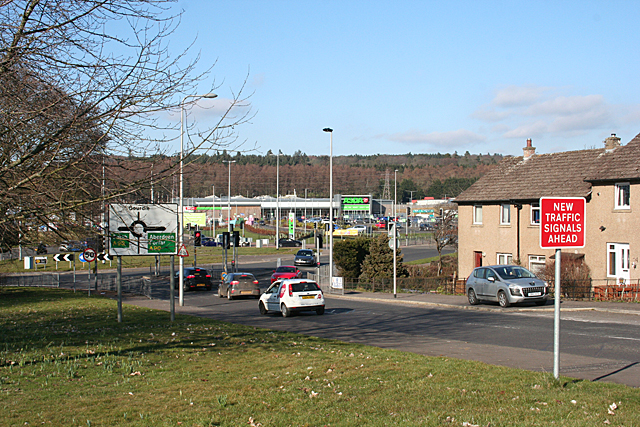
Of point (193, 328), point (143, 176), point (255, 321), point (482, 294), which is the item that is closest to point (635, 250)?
point (482, 294)

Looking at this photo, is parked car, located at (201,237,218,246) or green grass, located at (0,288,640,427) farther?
parked car, located at (201,237,218,246)

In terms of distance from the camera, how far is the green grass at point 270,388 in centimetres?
664

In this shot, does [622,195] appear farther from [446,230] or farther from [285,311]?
[446,230]

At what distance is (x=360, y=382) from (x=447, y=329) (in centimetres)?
902

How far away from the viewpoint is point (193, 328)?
15.7 metres

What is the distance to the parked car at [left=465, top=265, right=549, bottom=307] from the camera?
22.5 meters

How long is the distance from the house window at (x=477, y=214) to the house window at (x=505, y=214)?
187 centimetres

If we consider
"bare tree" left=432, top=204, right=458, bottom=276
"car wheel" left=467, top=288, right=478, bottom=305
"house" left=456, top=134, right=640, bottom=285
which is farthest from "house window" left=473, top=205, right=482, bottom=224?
"bare tree" left=432, top=204, right=458, bottom=276

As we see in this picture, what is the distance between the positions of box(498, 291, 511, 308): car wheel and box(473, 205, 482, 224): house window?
46.4 ft

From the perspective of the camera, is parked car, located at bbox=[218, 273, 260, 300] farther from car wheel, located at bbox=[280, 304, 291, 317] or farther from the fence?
car wheel, located at bbox=[280, 304, 291, 317]

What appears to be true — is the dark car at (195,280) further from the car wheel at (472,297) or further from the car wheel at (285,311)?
the car wheel at (472,297)

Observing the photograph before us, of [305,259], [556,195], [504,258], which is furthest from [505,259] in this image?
[305,259]

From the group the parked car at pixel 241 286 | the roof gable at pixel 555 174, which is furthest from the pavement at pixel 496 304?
the roof gable at pixel 555 174

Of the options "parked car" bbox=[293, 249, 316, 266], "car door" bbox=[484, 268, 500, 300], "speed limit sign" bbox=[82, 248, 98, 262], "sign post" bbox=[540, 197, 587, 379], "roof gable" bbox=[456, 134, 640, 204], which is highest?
"roof gable" bbox=[456, 134, 640, 204]
